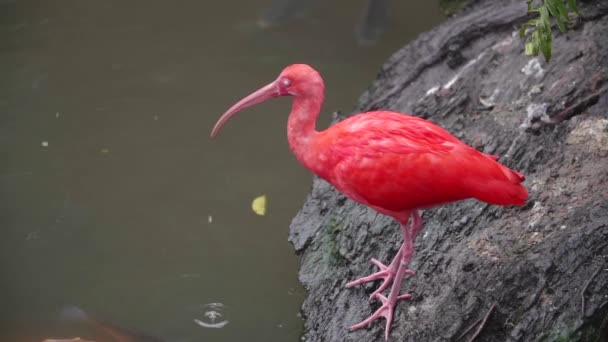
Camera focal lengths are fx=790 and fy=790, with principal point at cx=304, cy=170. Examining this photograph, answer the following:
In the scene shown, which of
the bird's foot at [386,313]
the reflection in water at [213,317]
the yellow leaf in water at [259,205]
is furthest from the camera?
the yellow leaf in water at [259,205]

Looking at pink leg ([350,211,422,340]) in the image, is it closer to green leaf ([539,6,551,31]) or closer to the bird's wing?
the bird's wing

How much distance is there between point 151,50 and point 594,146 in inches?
204

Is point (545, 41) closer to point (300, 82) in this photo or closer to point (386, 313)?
point (300, 82)

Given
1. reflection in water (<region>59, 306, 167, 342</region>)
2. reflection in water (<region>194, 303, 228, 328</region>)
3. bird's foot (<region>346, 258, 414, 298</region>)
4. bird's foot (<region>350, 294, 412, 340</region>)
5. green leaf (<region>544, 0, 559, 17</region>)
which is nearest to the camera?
green leaf (<region>544, 0, 559, 17</region>)

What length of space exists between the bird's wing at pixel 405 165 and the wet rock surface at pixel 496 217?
19.7 inches

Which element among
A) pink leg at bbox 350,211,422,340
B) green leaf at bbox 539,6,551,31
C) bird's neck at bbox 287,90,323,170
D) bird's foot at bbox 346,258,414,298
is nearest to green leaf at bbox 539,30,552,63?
green leaf at bbox 539,6,551,31

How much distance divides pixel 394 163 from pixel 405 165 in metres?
0.06

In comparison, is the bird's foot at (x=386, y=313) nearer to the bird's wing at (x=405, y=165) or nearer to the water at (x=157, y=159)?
the bird's wing at (x=405, y=165)

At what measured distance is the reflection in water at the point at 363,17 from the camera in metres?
8.90

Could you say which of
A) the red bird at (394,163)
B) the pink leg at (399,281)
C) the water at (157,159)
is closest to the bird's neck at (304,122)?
the red bird at (394,163)

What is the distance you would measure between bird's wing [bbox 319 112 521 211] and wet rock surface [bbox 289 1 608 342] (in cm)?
50

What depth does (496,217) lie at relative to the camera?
16.1 ft

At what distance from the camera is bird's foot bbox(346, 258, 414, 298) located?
4.85 m

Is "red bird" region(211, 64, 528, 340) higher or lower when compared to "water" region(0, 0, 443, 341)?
lower
